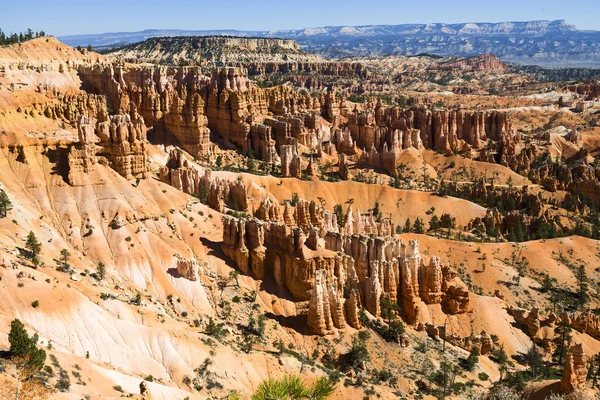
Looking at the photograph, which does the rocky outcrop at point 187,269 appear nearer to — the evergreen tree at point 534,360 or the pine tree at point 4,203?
the pine tree at point 4,203

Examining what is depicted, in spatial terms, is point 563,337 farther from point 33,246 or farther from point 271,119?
point 271,119

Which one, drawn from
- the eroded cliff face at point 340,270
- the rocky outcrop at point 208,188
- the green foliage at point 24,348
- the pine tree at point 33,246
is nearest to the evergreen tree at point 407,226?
the eroded cliff face at point 340,270

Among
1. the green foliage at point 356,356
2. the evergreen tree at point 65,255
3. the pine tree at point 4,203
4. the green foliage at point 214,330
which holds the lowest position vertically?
the green foliage at point 356,356

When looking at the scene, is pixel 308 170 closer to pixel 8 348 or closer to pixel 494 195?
pixel 494 195

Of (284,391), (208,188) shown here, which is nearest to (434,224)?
(208,188)

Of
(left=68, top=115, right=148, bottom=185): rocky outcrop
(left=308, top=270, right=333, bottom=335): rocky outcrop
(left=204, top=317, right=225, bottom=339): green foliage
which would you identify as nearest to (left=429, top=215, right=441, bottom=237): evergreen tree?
(left=308, top=270, right=333, bottom=335): rocky outcrop

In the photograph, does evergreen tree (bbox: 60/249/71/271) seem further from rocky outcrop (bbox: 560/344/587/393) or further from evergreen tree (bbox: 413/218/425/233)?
evergreen tree (bbox: 413/218/425/233)
